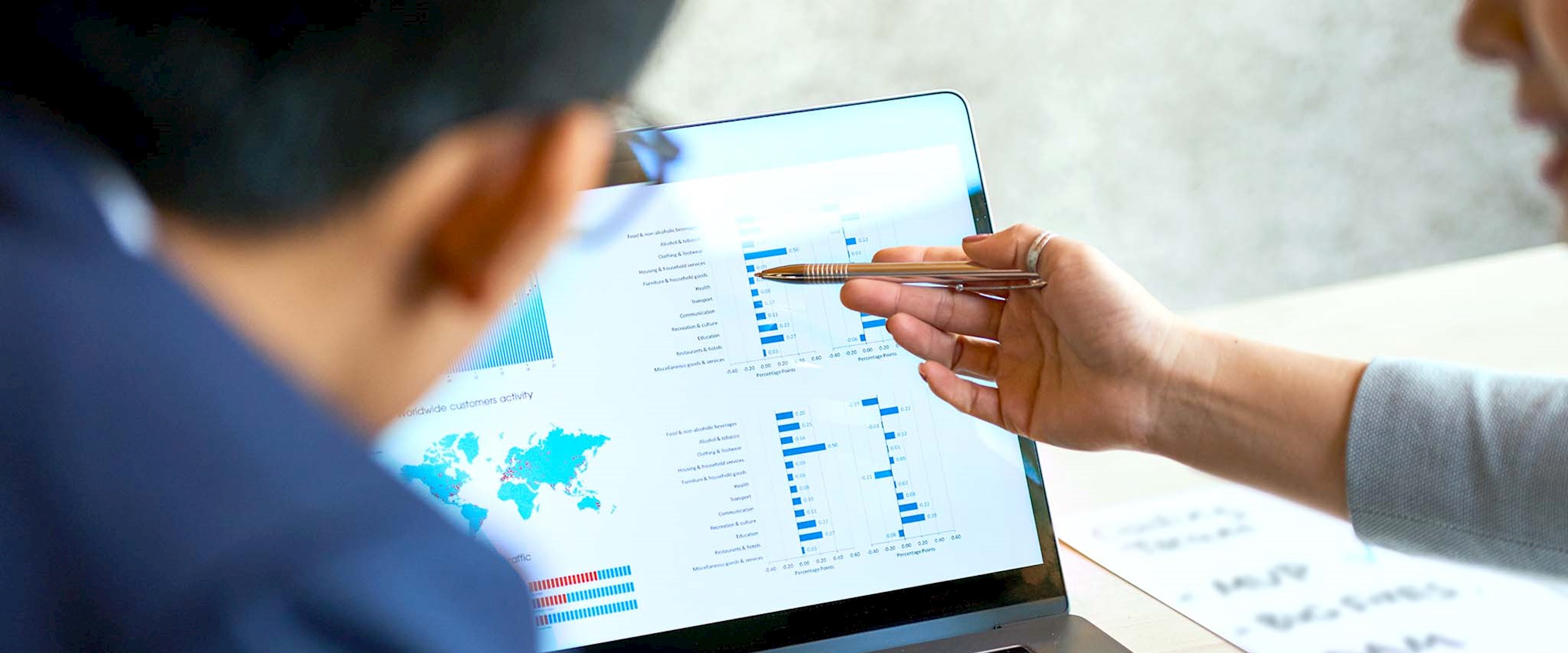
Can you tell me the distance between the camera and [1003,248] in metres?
0.72

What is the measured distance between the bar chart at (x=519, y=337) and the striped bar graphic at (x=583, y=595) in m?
0.14

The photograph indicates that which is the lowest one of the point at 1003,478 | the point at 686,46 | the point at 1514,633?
the point at 1514,633

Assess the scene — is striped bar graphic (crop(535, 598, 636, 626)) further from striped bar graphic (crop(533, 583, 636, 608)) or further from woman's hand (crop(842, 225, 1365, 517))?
woman's hand (crop(842, 225, 1365, 517))

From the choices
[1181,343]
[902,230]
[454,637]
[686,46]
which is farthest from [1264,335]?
[686,46]

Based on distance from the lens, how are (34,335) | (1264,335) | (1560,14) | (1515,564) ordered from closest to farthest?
(34,335) < (1560,14) < (1515,564) < (1264,335)

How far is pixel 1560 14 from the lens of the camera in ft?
1.26

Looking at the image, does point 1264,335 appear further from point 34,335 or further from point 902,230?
point 34,335

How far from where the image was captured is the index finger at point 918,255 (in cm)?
71

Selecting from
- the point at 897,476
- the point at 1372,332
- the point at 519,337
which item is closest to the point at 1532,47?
the point at 897,476

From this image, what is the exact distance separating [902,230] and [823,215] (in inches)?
2.0

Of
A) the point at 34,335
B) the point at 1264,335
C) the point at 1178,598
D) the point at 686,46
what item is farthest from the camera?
the point at 686,46

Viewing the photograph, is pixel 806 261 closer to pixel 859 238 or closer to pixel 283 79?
pixel 859 238

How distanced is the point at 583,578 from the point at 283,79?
480 millimetres

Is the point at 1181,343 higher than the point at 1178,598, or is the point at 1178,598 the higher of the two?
the point at 1181,343
